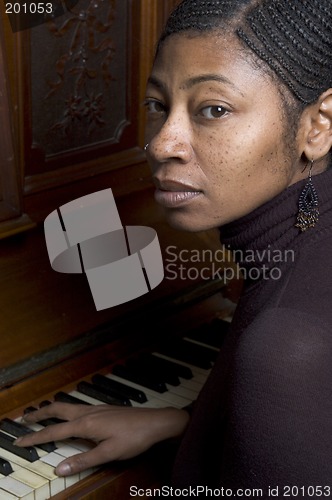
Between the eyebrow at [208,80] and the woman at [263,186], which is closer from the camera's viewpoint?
the woman at [263,186]

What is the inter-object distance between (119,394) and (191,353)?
0.29 metres

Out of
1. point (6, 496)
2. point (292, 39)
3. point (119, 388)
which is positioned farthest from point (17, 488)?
point (292, 39)

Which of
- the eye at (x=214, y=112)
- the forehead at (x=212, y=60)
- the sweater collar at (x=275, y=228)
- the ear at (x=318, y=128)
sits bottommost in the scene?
the sweater collar at (x=275, y=228)

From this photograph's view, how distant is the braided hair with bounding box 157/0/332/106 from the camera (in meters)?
1.39

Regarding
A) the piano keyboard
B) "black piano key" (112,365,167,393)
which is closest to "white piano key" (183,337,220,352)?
the piano keyboard

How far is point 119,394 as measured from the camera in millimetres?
1983

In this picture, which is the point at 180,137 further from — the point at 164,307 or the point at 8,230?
the point at 164,307

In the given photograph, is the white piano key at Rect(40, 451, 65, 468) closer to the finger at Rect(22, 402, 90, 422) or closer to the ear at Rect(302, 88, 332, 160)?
the finger at Rect(22, 402, 90, 422)

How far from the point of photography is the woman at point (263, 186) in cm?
126

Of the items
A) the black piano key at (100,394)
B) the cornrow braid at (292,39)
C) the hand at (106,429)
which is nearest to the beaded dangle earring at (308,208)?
the cornrow braid at (292,39)

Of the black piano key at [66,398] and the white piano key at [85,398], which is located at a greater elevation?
the black piano key at [66,398]

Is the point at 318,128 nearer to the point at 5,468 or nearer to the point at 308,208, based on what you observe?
the point at 308,208

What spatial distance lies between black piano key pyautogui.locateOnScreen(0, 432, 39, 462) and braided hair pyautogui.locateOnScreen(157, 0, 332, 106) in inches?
34.1

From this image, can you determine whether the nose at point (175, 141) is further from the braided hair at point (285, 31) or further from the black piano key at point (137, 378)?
the black piano key at point (137, 378)
